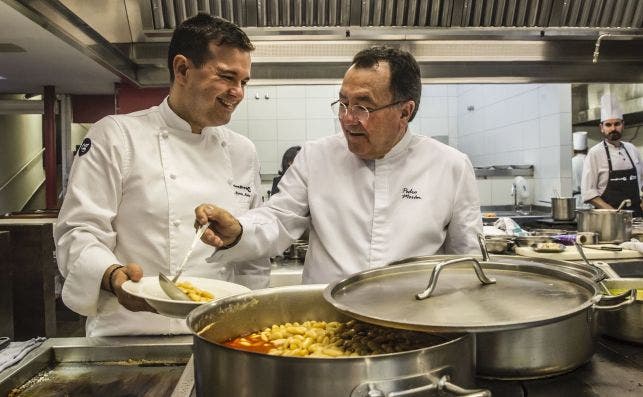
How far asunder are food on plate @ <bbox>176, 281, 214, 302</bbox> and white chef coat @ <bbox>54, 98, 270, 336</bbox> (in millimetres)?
305

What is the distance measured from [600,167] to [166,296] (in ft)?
18.4

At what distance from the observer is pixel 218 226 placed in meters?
1.61

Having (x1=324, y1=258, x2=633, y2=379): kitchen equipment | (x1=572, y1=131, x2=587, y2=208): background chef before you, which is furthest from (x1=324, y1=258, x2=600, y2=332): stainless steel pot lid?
(x1=572, y1=131, x2=587, y2=208): background chef

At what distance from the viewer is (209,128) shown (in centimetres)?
206

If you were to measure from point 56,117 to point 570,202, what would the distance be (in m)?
5.82

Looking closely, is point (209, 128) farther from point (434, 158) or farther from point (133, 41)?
point (133, 41)

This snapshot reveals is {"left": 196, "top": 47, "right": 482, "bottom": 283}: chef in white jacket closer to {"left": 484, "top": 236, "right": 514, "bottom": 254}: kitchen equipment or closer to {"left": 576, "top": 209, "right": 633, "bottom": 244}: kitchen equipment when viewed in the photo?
A: {"left": 484, "top": 236, "right": 514, "bottom": 254}: kitchen equipment

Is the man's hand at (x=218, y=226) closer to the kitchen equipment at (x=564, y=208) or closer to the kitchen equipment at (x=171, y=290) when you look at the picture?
the kitchen equipment at (x=171, y=290)

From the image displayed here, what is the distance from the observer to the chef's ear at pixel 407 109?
74.4 inches

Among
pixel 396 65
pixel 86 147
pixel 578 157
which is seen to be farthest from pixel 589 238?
pixel 578 157

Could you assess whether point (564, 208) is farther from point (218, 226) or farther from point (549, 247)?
point (218, 226)

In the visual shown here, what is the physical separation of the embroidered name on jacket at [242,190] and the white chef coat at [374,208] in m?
0.15

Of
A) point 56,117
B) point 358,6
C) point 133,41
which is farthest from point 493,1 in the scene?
point 56,117

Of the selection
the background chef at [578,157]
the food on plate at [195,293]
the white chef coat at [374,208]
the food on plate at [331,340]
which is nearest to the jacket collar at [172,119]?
the white chef coat at [374,208]
